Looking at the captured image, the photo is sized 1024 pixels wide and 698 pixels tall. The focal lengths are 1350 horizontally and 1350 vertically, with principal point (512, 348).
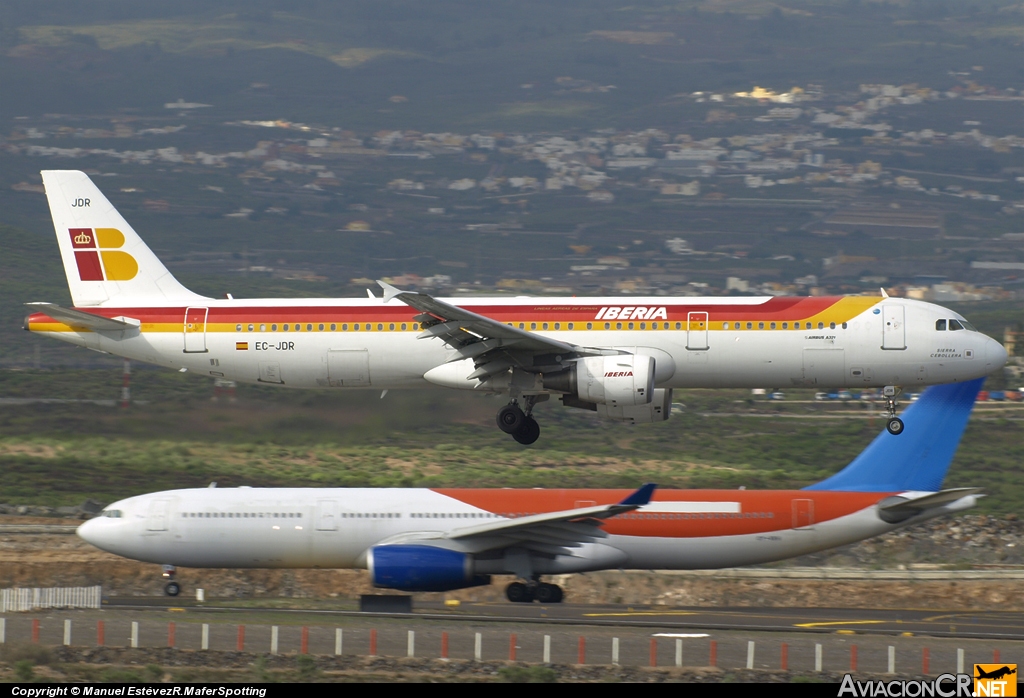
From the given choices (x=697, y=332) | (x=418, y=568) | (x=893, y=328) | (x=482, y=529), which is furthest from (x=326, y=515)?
(x=893, y=328)

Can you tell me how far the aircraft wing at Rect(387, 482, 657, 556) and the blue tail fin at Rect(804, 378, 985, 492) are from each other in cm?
832

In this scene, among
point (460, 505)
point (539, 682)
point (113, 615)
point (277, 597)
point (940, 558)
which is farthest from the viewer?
point (940, 558)

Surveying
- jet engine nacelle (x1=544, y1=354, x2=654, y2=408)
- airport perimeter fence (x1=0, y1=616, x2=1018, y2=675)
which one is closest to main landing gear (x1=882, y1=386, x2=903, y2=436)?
jet engine nacelle (x1=544, y1=354, x2=654, y2=408)

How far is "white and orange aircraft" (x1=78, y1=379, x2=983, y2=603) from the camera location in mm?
38938

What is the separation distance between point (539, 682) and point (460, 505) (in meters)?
11.2

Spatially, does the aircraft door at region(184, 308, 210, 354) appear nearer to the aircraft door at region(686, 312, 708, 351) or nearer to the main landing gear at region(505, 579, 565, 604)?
the main landing gear at region(505, 579, 565, 604)

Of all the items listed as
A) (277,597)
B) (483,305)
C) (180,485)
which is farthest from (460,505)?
(180,485)

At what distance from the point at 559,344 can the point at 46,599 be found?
16.5 metres

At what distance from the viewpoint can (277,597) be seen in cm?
4559

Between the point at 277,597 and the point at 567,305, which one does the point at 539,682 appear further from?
the point at 277,597

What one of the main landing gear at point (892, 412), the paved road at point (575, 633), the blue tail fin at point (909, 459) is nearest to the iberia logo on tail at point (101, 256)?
the paved road at point (575, 633)

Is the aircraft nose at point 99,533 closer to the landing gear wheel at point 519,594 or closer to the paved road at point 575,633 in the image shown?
the paved road at point 575,633

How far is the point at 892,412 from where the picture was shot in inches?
1644

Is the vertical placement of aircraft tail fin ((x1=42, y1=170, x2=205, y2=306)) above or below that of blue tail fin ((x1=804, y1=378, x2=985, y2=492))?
above
